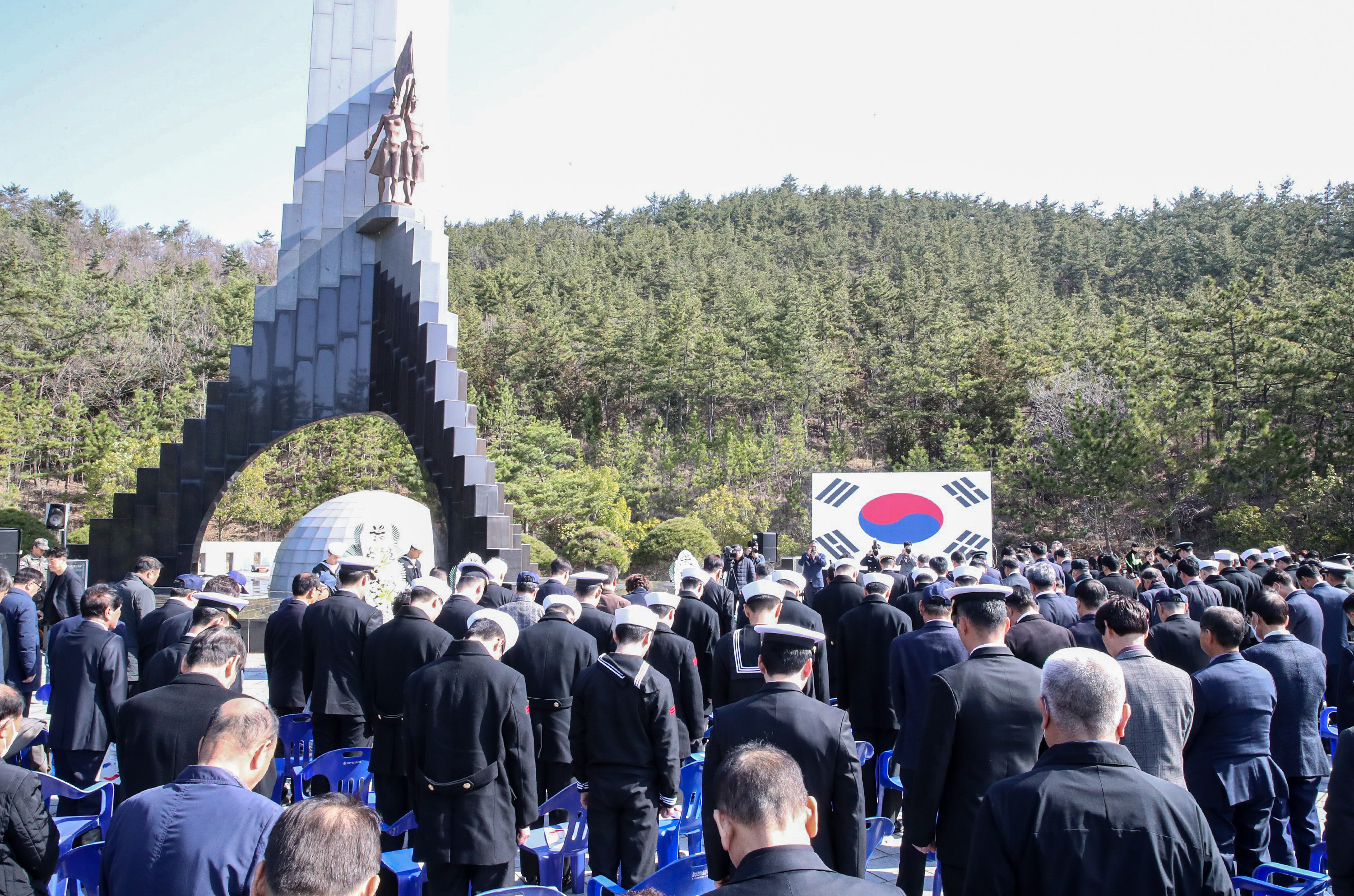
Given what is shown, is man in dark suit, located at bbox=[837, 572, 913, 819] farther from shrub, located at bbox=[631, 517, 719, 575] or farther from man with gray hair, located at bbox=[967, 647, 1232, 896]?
shrub, located at bbox=[631, 517, 719, 575]

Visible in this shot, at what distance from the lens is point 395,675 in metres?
5.63

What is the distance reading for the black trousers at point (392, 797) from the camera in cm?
531

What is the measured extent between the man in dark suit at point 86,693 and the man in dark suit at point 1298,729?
654 cm

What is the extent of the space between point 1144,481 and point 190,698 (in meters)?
31.7

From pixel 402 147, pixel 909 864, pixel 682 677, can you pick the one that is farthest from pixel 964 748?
pixel 402 147

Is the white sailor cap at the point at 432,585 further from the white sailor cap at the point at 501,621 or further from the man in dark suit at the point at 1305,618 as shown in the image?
the man in dark suit at the point at 1305,618

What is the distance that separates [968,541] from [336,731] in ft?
49.4

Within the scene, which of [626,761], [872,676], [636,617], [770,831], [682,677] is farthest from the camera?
[872,676]

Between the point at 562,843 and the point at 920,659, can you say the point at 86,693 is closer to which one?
the point at 562,843

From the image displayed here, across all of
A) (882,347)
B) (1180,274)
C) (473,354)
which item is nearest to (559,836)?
(473,354)

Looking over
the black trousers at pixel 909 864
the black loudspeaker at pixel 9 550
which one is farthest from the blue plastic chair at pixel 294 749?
the black loudspeaker at pixel 9 550

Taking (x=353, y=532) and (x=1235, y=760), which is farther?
(x=353, y=532)

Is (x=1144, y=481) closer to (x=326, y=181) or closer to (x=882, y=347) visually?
(x=882, y=347)

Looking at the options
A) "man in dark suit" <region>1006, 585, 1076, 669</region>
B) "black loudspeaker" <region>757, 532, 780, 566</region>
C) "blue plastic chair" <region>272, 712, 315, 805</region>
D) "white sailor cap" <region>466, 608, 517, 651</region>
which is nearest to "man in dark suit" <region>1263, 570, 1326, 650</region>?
"man in dark suit" <region>1006, 585, 1076, 669</region>
